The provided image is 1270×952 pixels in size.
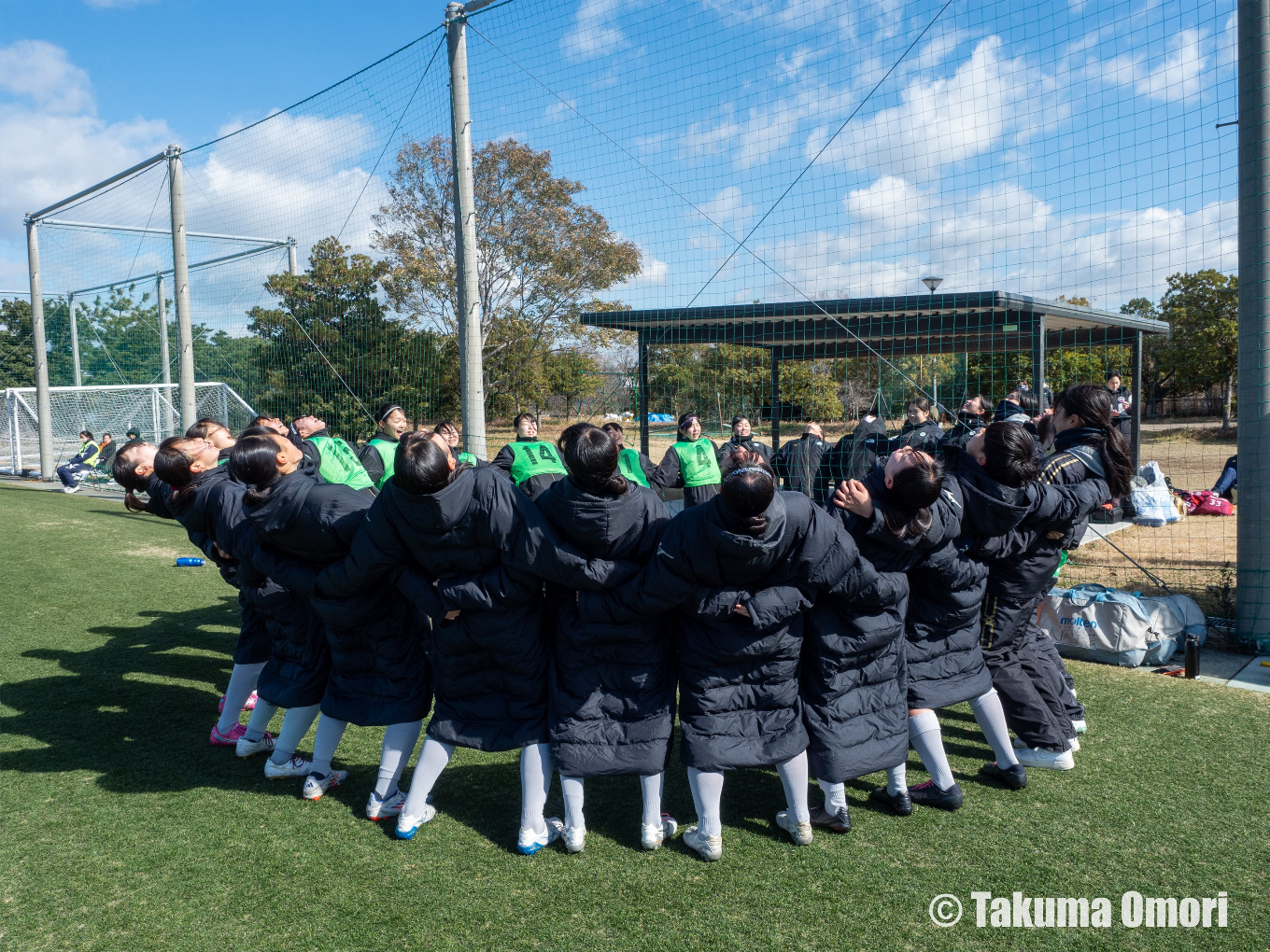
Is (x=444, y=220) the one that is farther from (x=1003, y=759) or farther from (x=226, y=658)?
(x=1003, y=759)

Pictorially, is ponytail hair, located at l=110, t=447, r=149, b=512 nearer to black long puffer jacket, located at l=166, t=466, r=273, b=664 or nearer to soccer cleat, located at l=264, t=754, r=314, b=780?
black long puffer jacket, located at l=166, t=466, r=273, b=664

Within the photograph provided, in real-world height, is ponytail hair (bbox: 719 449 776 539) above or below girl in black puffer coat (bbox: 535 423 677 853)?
above

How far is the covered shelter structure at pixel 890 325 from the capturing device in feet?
23.3

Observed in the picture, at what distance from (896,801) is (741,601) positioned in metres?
1.16

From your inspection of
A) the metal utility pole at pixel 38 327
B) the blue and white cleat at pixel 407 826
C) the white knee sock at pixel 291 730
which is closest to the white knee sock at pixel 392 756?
the blue and white cleat at pixel 407 826

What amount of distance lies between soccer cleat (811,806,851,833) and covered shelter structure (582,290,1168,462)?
4.00m

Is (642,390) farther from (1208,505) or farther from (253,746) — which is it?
(1208,505)

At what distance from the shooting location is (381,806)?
3119 mm

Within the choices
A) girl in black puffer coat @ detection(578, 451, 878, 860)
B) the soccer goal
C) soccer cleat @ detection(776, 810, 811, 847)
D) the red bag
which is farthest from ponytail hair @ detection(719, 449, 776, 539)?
the soccer goal

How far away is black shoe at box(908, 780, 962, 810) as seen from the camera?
314 centimetres

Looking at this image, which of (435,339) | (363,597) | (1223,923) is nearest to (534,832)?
(363,597)

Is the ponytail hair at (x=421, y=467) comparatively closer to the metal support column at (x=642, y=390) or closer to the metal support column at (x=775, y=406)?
the metal support column at (x=642, y=390)

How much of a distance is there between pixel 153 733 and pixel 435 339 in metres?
5.19

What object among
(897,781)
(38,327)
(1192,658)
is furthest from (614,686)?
(38,327)
